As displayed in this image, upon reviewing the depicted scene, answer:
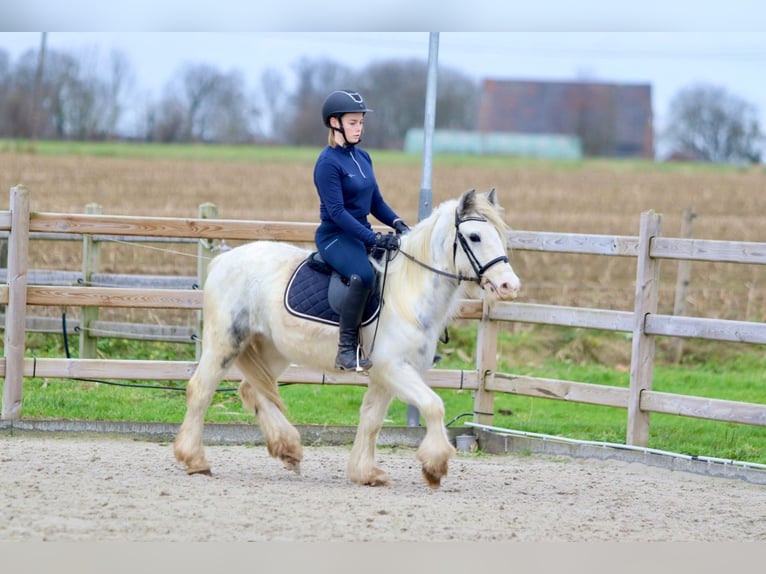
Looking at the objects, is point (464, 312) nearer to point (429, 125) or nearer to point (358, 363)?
point (429, 125)

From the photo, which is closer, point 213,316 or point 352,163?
point 352,163

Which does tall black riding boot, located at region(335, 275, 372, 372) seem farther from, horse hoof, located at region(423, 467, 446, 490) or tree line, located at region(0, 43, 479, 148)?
tree line, located at region(0, 43, 479, 148)

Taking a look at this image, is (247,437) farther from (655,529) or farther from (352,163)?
(655,529)

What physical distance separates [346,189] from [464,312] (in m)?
2.21

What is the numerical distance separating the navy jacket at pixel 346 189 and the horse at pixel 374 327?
0.35m

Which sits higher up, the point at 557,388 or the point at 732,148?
the point at 732,148

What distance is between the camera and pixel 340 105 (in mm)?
6508

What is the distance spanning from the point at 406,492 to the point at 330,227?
1656 millimetres

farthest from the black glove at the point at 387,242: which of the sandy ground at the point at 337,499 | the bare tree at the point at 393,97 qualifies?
the bare tree at the point at 393,97

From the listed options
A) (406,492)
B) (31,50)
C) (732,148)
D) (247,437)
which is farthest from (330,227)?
(732,148)

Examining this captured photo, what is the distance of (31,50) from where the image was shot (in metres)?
45.9

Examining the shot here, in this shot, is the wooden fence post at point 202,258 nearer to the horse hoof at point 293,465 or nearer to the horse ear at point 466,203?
the horse hoof at point 293,465

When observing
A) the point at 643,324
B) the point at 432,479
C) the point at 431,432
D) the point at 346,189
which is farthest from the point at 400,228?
the point at 643,324

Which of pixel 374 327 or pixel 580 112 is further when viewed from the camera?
pixel 580 112
